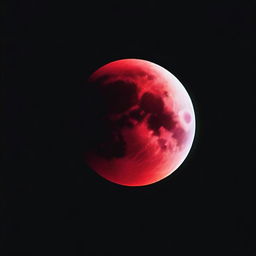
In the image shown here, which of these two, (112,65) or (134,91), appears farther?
(112,65)

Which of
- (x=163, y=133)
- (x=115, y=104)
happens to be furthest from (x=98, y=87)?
(x=163, y=133)

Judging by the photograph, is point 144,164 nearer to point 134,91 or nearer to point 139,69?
point 134,91

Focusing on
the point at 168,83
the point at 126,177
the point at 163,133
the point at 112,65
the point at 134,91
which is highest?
the point at 112,65

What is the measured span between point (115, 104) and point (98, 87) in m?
0.52

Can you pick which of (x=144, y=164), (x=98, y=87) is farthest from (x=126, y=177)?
(x=98, y=87)

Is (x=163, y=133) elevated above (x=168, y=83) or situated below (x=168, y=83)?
below

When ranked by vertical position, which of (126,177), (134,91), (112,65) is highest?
(112,65)

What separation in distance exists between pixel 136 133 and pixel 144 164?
548 millimetres

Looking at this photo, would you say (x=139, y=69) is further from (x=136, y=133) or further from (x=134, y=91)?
(x=136, y=133)

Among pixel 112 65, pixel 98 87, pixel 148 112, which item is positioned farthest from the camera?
pixel 112 65

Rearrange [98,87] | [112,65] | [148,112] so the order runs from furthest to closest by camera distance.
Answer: [112,65], [98,87], [148,112]

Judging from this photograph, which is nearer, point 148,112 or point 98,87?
point 148,112

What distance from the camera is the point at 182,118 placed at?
5.48 m

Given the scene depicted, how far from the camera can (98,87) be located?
18.1ft
